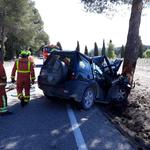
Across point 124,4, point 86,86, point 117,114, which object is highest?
point 124,4

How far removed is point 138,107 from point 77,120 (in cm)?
331

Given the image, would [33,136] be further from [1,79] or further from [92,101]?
[92,101]

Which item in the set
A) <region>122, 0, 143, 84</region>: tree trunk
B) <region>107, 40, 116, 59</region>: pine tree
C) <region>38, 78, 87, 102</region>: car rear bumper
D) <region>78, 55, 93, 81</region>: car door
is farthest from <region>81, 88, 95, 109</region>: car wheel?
<region>107, 40, 116, 59</region>: pine tree

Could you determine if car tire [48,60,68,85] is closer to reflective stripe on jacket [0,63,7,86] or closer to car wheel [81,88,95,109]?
car wheel [81,88,95,109]

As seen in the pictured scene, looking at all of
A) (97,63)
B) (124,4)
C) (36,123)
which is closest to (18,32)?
(124,4)

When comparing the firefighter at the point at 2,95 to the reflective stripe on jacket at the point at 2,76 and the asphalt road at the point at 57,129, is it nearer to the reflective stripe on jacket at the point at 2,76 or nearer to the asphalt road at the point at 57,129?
the reflective stripe on jacket at the point at 2,76

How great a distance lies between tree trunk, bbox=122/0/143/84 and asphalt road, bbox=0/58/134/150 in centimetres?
472

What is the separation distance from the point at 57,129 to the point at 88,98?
3.27 meters

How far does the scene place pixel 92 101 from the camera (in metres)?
12.4

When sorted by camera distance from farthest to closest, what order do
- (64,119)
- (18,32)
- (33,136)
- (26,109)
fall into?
1. (18,32)
2. (26,109)
3. (64,119)
4. (33,136)

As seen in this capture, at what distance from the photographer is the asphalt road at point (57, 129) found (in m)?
7.61

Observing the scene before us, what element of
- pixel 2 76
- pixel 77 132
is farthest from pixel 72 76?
pixel 77 132

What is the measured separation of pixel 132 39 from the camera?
55.2ft

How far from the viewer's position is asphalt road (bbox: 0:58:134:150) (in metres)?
7.61
